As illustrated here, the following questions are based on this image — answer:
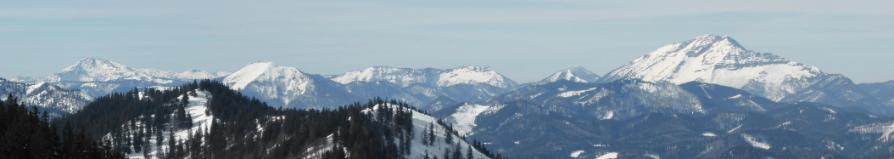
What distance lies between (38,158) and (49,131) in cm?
2153

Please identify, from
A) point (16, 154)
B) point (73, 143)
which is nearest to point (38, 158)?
point (16, 154)

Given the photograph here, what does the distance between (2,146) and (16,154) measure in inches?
A: 104

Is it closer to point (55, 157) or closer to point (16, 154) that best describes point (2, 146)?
point (16, 154)

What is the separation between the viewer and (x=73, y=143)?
192 metres

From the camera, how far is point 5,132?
19088 centimetres

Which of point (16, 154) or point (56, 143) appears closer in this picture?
point (16, 154)

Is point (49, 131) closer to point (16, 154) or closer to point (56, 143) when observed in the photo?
point (56, 143)

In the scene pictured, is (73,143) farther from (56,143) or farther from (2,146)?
(2,146)

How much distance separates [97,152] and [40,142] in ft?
56.0

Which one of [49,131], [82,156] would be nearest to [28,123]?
[49,131]

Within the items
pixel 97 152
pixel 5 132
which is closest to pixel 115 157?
pixel 97 152

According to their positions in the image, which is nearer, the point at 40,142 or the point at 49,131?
the point at 40,142

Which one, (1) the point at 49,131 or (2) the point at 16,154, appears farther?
(1) the point at 49,131

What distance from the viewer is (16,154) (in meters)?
176
